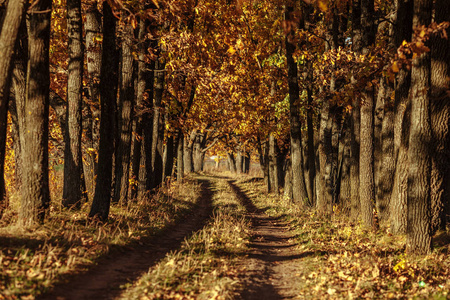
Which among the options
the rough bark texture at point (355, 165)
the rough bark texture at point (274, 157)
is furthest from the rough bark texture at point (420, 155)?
the rough bark texture at point (274, 157)

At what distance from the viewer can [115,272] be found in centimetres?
764

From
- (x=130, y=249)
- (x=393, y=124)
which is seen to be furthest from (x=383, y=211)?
(x=130, y=249)

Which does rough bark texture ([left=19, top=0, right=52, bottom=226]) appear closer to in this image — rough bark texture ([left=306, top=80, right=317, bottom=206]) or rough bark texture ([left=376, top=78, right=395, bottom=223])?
rough bark texture ([left=376, top=78, right=395, bottom=223])

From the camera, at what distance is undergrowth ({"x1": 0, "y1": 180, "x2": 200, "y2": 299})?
244 inches

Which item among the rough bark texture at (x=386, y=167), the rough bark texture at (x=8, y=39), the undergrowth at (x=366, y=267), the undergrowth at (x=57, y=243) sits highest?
the rough bark texture at (x=8, y=39)

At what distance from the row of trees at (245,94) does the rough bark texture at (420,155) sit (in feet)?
0.08

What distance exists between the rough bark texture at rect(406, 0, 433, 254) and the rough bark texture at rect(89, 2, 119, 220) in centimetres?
749

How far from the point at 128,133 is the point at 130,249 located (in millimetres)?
6756

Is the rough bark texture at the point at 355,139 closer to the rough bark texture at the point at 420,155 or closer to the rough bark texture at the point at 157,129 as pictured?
the rough bark texture at the point at 420,155

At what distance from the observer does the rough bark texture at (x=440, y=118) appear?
9.86 m

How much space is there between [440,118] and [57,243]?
29.8 feet

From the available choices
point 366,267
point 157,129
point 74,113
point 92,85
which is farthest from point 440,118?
point 157,129

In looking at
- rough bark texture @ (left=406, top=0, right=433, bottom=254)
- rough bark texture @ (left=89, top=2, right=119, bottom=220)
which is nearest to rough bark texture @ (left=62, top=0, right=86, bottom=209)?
rough bark texture @ (left=89, top=2, right=119, bottom=220)

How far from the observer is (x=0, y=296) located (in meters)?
5.48
